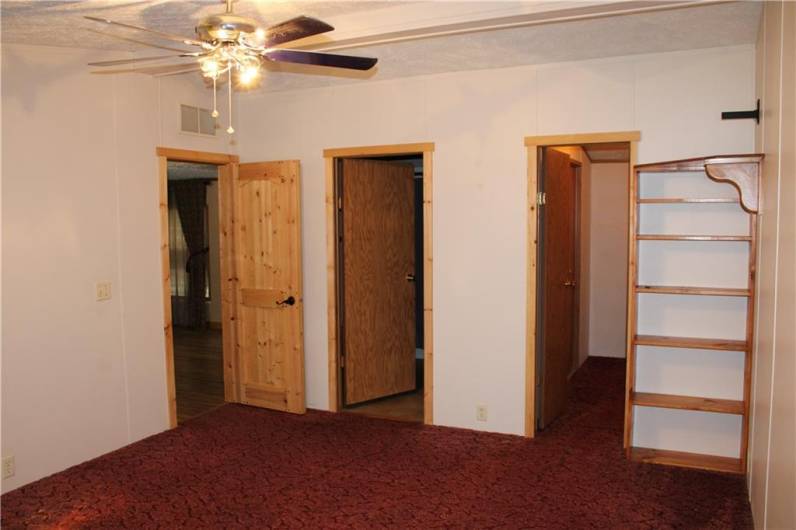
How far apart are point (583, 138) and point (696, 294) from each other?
1.21 meters

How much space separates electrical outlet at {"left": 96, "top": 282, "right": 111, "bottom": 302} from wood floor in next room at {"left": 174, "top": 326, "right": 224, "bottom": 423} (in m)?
→ 1.25

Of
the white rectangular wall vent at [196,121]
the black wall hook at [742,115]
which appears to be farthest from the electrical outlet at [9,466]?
the black wall hook at [742,115]

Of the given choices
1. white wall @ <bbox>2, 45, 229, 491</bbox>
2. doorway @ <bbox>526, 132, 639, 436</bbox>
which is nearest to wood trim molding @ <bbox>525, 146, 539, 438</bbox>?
doorway @ <bbox>526, 132, 639, 436</bbox>

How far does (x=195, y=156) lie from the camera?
4.72 meters

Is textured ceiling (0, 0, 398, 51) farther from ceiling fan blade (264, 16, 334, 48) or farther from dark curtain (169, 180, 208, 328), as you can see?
dark curtain (169, 180, 208, 328)

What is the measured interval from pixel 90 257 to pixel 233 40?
2186 millimetres

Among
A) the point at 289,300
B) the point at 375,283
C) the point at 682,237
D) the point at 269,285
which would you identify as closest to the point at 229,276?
the point at 269,285

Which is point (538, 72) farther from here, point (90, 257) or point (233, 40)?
point (90, 257)

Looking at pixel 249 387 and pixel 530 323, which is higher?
pixel 530 323

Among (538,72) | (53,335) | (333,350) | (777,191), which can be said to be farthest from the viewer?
(333,350)

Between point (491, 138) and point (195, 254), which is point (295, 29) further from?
point (195, 254)

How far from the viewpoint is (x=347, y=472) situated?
3807 mm

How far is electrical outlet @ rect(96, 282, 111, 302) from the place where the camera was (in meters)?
4.03

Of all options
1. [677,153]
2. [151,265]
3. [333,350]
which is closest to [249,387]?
[333,350]
